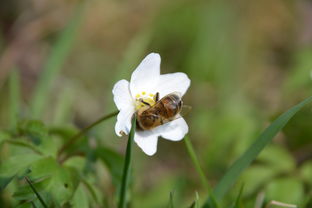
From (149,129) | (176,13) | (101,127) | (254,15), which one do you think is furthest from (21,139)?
(254,15)

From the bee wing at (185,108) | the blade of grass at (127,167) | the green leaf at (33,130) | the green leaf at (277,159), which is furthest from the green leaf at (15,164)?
the green leaf at (277,159)

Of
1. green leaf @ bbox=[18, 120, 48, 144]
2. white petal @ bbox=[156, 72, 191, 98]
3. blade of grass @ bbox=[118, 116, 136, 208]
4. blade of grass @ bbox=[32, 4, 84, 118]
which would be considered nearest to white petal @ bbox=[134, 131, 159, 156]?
blade of grass @ bbox=[118, 116, 136, 208]

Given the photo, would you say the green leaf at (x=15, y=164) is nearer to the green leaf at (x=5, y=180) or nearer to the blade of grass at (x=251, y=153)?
the green leaf at (x=5, y=180)

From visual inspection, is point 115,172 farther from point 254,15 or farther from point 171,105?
point 254,15

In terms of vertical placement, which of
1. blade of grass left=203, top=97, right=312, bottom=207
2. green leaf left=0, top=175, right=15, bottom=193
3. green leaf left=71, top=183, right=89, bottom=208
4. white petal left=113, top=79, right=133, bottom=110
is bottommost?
blade of grass left=203, top=97, right=312, bottom=207

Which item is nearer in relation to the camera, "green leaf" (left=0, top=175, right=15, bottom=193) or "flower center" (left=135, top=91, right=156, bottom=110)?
"green leaf" (left=0, top=175, right=15, bottom=193)

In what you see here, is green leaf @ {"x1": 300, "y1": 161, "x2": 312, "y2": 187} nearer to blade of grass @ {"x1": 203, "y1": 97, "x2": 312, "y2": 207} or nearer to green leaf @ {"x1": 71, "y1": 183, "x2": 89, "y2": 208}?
blade of grass @ {"x1": 203, "y1": 97, "x2": 312, "y2": 207}

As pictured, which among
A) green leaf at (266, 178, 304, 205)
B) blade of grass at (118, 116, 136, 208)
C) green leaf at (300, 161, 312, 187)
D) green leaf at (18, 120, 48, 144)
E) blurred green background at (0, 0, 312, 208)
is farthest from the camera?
blurred green background at (0, 0, 312, 208)
